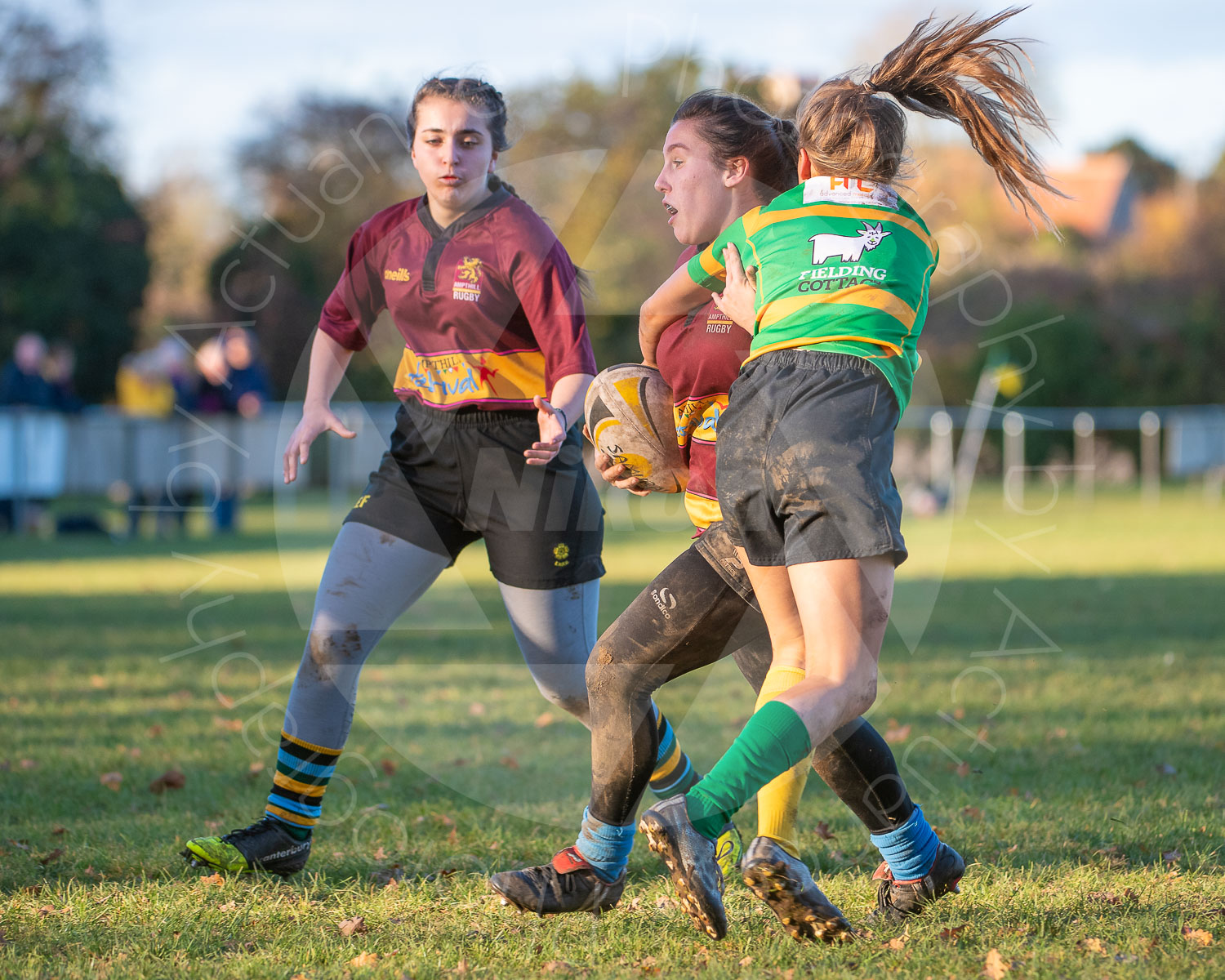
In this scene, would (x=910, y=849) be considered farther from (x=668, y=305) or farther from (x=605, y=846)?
(x=668, y=305)

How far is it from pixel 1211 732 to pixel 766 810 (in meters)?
3.28

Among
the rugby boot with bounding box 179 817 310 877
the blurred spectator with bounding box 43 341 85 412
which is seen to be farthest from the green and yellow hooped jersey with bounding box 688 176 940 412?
the blurred spectator with bounding box 43 341 85 412

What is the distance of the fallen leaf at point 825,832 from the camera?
4.15 metres

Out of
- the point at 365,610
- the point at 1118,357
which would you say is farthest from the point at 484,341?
the point at 1118,357

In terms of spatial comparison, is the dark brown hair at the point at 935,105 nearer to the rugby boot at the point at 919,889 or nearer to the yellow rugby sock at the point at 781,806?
the yellow rugby sock at the point at 781,806

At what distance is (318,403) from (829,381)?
6.05 feet

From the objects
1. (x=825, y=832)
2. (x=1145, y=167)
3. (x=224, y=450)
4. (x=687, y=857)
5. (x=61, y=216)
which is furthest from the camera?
(x=1145, y=167)

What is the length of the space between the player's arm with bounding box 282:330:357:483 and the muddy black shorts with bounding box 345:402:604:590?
0.78ft

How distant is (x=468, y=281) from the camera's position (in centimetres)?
377

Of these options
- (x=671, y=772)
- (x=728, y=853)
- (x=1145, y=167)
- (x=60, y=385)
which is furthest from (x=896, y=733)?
(x=1145, y=167)

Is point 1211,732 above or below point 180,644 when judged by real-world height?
above

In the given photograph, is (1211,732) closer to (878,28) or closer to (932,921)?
(932,921)

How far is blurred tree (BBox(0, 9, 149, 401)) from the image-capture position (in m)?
20.1

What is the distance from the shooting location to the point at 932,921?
3.25m
